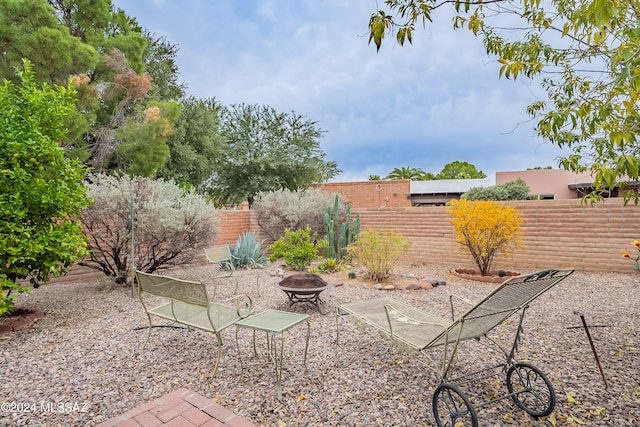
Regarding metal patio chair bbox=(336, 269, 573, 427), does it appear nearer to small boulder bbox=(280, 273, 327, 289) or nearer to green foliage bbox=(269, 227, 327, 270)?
small boulder bbox=(280, 273, 327, 289)

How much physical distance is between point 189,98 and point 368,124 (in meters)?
9.09

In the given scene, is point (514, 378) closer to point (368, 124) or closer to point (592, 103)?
point (592, 103)

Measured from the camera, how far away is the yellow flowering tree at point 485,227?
6.86 meters

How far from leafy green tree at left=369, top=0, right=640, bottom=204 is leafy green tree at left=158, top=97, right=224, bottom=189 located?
12.7m

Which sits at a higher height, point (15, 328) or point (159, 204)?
point (159, 204)

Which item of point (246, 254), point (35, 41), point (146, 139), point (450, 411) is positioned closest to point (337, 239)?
point (246, 254)

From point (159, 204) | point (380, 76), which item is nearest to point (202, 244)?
point (159, 204)

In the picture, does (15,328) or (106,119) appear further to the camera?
(106,119)

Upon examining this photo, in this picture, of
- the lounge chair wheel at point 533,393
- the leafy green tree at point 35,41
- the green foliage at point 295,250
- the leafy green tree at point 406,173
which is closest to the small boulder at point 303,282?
the green foliage at point 295,250

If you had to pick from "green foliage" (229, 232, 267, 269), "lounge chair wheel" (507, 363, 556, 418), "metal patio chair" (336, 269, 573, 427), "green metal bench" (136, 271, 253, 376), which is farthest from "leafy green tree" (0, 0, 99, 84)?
"lounge chair wheel" (507, 363, 556, 418)

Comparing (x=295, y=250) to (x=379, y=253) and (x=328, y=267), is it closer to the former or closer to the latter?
(x=328, y=267)

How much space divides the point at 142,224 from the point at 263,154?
11828 mm

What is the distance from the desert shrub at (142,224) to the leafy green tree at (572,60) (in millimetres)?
5261

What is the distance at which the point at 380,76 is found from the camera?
7465 mm
